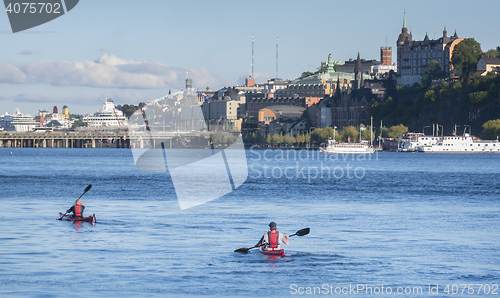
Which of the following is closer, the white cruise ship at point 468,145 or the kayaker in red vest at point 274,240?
the kayaker in red vest at point 274,240

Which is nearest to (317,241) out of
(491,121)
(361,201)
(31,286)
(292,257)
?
(292,257)

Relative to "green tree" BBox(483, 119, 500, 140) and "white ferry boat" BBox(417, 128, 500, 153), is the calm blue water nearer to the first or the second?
"green tree" BBox(483, 119, 500, 140)

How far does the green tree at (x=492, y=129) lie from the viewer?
178 m

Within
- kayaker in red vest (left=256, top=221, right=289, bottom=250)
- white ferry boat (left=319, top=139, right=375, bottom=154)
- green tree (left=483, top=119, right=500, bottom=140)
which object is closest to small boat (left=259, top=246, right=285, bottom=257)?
kayaker in red vest (left=256, top=221, right=289, bottom=250)

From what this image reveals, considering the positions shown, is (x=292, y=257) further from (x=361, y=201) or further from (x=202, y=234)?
(x=361, y=201)

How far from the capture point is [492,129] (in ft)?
590

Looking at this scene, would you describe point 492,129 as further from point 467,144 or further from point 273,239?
point 273,239

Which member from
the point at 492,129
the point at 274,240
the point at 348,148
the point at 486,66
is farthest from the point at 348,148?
the point at 274,240

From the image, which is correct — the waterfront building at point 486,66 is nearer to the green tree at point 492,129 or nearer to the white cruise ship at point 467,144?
the white cruise ship at point 467,144

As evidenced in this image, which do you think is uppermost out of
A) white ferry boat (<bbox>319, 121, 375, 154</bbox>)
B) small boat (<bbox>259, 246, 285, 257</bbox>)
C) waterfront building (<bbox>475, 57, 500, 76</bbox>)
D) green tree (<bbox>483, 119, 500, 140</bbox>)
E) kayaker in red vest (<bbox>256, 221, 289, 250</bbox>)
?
waterfront building (<bbox>475, 57, 500, 76</bbox>)

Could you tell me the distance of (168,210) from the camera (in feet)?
161

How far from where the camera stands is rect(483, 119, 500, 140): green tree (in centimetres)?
17838

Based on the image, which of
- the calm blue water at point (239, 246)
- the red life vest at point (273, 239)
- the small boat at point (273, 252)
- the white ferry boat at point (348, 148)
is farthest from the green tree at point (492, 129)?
the red life vest at point (273, 239)

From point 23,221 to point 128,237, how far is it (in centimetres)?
937
